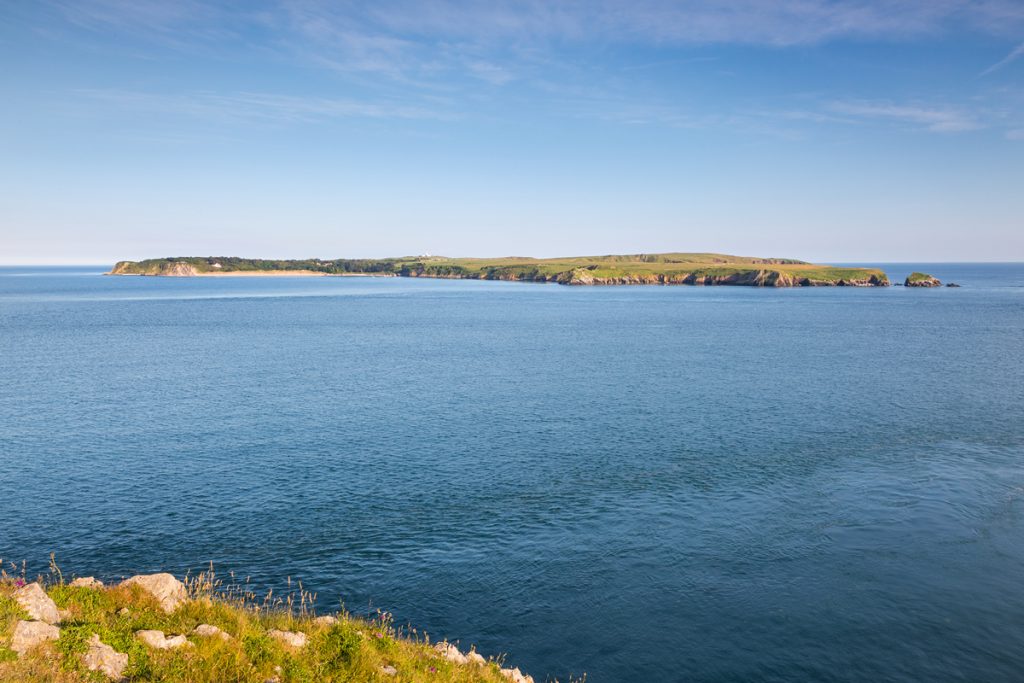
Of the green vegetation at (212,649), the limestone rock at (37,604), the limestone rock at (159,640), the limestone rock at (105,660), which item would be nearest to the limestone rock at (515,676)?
the green vegetation at (212,649)

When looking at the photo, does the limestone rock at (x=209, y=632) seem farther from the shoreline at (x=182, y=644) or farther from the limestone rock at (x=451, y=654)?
the limestone rock at (x=451, y=654)

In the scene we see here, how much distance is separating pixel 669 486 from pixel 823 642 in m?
18.5

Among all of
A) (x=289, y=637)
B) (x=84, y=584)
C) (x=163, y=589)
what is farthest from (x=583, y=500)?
(x=84, y=584)

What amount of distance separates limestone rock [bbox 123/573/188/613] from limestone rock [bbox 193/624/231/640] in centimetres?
239

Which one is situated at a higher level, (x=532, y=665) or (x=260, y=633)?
(x=260, y=633)

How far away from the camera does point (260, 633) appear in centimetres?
2259

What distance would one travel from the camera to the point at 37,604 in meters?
20.4

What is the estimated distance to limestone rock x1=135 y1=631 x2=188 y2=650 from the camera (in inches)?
797

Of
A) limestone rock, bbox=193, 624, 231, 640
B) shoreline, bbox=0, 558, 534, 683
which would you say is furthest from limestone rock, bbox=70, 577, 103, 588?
limestone rock, bbox=193, 624, 231, 640

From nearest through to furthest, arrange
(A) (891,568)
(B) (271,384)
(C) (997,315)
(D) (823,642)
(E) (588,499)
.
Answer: (D) (823,642), (A) (891,568), (E) (588,499), (B) (271,384), (C) (997,315)

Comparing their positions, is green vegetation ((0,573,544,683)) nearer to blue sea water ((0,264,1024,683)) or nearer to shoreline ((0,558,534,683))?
shoreline ((0,558,534,683))

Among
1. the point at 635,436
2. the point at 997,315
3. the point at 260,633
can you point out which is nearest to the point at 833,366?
the point at 635,436

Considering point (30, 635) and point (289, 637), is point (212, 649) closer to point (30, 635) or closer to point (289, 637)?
point (289, 637)

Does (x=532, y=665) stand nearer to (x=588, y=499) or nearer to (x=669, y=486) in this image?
(x=588, y=499)
